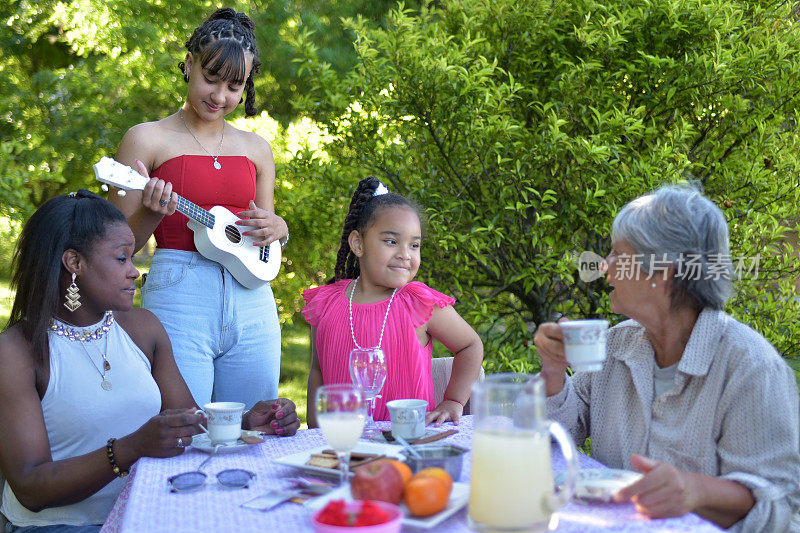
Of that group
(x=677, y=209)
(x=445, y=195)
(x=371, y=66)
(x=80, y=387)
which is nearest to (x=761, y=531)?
(x=677, y=209)

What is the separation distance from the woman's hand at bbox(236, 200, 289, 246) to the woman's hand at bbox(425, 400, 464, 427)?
1136 millimetres

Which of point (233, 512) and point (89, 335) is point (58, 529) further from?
point (233, 512)

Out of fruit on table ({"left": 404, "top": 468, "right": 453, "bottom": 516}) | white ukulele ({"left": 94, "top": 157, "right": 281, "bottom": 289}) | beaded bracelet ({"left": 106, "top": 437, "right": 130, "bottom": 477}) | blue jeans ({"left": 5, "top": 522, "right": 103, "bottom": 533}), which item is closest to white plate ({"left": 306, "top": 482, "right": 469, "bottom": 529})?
fruit on table ({"left": 404, "top": 468, "right": 453, "bottom": 516})

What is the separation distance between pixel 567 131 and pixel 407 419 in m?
2.41

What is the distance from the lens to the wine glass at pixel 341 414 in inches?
61.1

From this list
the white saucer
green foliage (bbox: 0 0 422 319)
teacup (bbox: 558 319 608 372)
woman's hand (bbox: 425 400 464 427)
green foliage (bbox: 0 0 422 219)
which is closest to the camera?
teacup (bbox: 558 319 608 372)

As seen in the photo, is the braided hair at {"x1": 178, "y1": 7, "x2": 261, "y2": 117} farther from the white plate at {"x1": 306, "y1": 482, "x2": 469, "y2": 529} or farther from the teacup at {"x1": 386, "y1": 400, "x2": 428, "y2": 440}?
the white plate at {"x1": 306, "y1": 482, "x2": 469, "y2": 529}

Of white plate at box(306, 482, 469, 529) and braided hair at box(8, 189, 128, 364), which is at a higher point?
braided hair at box(8, 189, 128, 364)

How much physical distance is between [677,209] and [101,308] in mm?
1769

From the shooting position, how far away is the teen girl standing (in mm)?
2857

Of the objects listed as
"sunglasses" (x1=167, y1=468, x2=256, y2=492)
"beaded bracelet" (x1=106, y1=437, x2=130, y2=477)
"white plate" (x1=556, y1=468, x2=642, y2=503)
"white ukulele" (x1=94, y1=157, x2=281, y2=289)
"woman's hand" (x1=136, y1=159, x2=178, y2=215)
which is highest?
"woman's hand" (x1=136, y1=159, x2=178, y2=215)

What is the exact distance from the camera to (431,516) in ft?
4.63

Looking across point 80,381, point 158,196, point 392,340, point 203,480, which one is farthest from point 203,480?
point 158,196

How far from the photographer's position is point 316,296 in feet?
10.1
